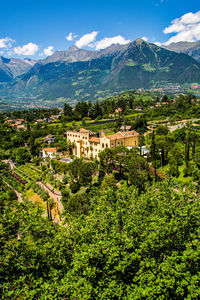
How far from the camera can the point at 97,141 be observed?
64812 mm

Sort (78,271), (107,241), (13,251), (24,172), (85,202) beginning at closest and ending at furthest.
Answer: (78,271)
(107,241)
(13,251)
(85,202)
(24,172)

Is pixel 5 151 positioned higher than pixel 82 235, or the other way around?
pixel 82 235

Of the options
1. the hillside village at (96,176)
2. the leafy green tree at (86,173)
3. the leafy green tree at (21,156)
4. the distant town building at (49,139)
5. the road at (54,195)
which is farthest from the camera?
the distant town building at (49,139)

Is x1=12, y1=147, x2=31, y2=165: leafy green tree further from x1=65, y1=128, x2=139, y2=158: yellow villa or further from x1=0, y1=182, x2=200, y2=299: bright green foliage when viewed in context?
x1=0, y1=182, x2=200, y2=299: bright green foliage

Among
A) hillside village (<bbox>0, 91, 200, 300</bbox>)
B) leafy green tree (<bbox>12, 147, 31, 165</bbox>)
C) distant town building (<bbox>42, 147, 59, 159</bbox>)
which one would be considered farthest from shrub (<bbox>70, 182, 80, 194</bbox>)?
leafy green tree (<bbox>12, 147, 31, 165</bbox>)

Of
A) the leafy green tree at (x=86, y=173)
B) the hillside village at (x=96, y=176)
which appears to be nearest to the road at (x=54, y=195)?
the hillside village at (x=96, y=176)

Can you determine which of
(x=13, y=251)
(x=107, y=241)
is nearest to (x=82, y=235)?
(x=107, y=241)

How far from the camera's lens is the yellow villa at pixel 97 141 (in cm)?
6331

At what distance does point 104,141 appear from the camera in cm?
6322

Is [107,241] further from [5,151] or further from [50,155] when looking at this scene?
[5,151]

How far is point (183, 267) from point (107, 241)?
612 centimetres

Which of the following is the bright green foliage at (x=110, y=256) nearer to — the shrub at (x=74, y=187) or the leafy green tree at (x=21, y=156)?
the shrub at (x=74, y=187)

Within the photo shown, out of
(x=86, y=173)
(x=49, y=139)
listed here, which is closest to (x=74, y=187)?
(x=86, y=173)

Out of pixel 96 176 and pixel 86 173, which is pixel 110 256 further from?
pixel 96 176
